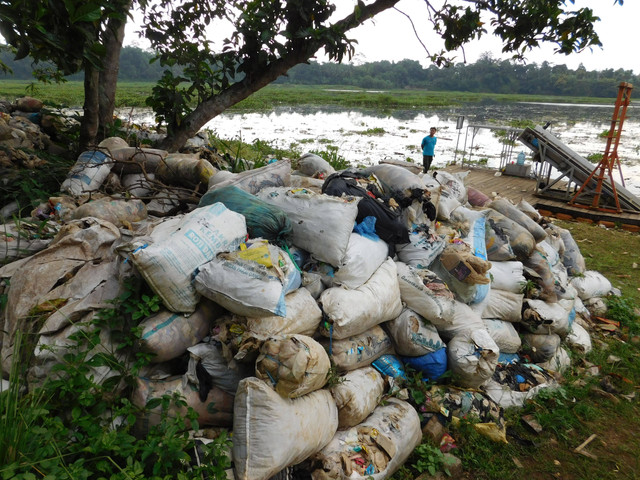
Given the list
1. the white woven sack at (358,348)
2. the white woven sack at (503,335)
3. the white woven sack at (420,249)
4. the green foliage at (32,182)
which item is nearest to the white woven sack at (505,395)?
the white woven sack at (503,335)

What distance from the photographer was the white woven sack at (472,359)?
86.8 inches

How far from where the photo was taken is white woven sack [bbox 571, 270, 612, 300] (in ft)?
12.0

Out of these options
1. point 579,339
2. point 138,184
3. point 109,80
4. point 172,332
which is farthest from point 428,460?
point 109,80

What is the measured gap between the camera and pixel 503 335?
2.63 metres

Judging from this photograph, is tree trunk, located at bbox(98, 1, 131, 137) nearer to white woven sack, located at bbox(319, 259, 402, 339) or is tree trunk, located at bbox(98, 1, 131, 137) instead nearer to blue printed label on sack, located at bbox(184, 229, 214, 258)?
blue printed label on sack, located at bbox(184, 229, 214, 258)

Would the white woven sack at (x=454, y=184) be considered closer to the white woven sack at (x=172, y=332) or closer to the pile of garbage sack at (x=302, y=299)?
the pile of garbage sack at (x=302, y=299)

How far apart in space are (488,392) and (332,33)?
9.78ft

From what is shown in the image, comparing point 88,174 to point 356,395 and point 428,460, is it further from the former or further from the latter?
point 428,460

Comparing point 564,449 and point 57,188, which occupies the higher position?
point 57,188

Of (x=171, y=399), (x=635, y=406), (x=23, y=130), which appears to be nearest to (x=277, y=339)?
(x=171, y=399)

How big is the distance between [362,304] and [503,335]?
1157 mm

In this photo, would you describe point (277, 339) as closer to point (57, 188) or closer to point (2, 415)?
point (2, 415)

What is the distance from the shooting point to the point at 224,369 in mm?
1714

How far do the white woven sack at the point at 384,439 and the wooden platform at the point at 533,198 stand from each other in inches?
150
